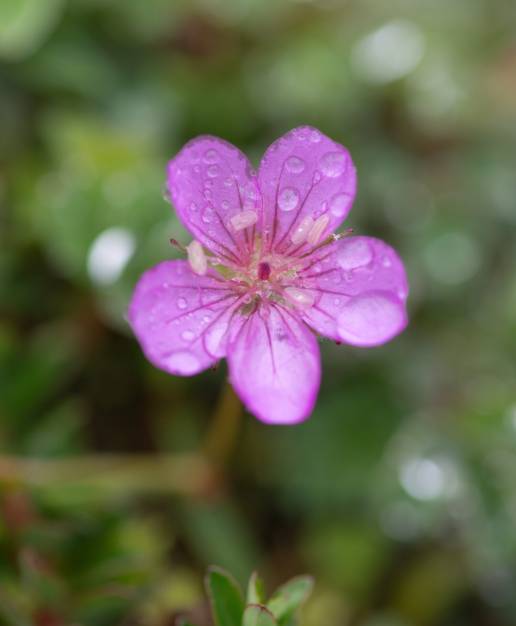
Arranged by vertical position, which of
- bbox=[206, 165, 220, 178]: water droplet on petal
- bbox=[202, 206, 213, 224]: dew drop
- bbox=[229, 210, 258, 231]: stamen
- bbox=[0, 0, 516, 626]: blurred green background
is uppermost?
bbox=[206, 165, 220, 178]: water droplet on petal

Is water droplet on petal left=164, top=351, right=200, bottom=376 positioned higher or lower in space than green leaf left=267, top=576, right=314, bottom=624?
higher

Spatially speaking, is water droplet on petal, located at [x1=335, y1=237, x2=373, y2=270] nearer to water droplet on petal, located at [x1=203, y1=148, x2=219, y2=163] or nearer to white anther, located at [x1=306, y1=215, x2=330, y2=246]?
white anther, located at [x1=306, y1=215, x2=330, y2=246]

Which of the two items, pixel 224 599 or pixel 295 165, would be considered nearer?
pixel 224 599

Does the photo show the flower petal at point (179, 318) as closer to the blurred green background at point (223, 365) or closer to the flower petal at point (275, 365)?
the flower petal at point (275, 365)

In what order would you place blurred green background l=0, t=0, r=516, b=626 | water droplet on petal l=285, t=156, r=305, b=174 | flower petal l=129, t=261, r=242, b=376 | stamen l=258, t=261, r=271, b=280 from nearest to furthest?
1. flower petal l=129, t=261, r=242, b=376
2. water droplet on petal l=285, t=156, r=305, b=174
3. stamen l=258, t=261, r=271, b=280
4. blurred green background l=0, t=0, r=516, b=626

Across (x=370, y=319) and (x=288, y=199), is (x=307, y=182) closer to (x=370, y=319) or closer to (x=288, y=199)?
(x=288, y=199)

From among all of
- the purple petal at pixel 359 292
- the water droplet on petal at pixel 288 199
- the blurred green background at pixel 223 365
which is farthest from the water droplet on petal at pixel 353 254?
the blurred green background at pixel 223 365

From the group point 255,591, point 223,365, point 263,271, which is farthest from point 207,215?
point 223,365

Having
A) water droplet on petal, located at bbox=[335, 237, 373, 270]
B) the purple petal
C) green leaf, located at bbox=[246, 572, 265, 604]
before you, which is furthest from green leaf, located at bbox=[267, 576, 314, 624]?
water droplet on petal, located at bbox=[335, 237, 373, 270]
